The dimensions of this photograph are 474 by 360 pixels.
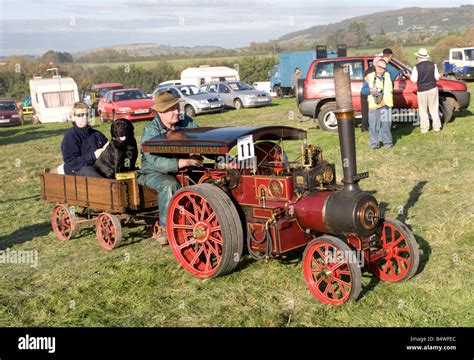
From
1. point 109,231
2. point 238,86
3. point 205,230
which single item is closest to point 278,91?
point 238,86

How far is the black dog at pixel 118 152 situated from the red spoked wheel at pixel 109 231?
1.87ft

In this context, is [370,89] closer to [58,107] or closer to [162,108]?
[162,108]

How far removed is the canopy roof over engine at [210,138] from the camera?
5.50m

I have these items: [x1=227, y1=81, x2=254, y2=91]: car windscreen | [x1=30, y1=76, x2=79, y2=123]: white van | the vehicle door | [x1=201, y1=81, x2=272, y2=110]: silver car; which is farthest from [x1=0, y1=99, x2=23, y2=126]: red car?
[x1=227, y1=81, x2=254, y2=91]: car windscreen

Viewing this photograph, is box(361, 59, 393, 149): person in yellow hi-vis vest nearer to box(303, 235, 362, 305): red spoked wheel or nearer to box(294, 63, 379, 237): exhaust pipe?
box(294, 63, 379, 237): exhaust pipe

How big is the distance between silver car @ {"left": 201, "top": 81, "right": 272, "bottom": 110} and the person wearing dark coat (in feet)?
61.5

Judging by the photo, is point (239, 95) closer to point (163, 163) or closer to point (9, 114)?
point (9, 114)

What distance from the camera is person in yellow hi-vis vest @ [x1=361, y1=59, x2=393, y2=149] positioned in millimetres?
11516

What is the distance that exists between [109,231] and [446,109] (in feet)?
31.5

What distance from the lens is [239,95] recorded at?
26484mm

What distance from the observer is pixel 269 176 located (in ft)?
17.8

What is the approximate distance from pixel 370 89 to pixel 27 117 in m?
30.8

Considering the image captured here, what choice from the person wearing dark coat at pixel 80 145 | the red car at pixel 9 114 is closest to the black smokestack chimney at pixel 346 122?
the person wearing dark coat at pixel 80 145
